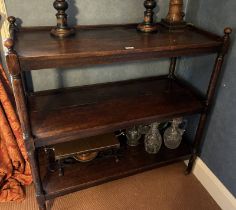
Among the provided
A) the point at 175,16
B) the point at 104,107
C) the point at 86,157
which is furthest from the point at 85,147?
the point at 175,16

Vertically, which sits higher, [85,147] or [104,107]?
[104,107]

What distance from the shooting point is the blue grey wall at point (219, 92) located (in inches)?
49.2

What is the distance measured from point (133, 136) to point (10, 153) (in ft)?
2.48

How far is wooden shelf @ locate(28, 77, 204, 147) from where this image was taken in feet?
3.64

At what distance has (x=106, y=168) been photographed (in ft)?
4.65

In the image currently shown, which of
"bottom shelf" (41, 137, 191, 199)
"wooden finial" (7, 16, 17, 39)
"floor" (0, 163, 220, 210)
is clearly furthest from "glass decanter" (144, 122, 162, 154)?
"wooden finial" (7, 16, 17, 39)

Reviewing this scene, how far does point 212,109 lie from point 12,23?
117cm

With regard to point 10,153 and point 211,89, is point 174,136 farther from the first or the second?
point 10,153

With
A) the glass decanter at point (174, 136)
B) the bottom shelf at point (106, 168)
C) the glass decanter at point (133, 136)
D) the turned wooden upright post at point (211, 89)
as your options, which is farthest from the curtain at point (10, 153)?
the turned wooden upright post at point (211, 89)

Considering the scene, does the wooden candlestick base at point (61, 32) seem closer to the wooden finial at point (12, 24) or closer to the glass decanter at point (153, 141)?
the wooden finial at point (12, 24)

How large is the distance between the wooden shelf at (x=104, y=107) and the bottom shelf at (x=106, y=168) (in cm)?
33

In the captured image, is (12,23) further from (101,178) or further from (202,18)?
(202,18)

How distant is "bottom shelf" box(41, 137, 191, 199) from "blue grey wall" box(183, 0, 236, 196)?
0.18m

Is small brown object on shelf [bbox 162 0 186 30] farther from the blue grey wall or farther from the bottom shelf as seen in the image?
the bottom shelf
